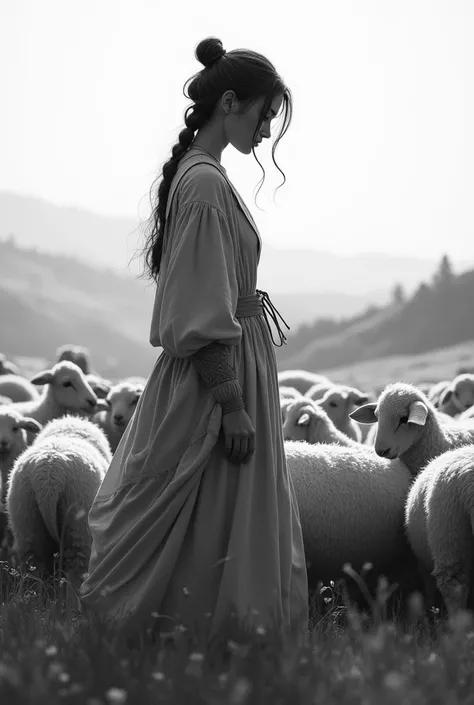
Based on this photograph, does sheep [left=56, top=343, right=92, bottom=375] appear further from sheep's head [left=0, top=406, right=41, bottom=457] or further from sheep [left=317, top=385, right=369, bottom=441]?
sheep's head [left=0, top=406, right=41, bottom=457]

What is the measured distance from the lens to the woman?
299 cm

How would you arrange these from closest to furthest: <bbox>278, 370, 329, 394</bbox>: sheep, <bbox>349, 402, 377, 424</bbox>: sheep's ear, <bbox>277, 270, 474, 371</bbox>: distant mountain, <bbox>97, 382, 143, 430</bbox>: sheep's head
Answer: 1. <bbox>349, 402, 377, 424</bbox>: sheep's ear
2. <bbox>97, 382, 143, 430</bbox>: sheep's head
3. <bbox>278, 370, 329, 394</bbox>: sheep
4. <bbox>277, 270, 474, 371</bbox>: distant mountain

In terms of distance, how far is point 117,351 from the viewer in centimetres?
3484

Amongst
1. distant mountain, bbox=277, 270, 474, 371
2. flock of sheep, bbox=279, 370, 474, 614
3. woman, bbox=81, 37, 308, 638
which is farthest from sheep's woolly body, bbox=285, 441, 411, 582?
distant mountain, bbox=277, 270, 474, 371

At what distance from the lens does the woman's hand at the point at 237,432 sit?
9.89 feet

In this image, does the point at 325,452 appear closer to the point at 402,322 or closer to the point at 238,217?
the point at 238,217

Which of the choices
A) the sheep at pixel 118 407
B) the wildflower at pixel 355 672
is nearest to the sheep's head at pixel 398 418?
the sheep at pixel 118 407

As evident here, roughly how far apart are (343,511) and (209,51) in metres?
2.83

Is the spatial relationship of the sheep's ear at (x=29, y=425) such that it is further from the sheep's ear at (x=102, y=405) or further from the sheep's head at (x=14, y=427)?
the sheep's ear at (x=102, y=405)

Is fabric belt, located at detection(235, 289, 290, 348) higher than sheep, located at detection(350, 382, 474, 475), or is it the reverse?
fabric belt, located at detection(235, 289, 290, 348)

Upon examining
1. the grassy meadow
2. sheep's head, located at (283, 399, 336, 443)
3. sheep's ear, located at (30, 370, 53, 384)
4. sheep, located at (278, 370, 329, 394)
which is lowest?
the grassy meadow

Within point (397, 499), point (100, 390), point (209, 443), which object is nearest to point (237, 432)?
point (209, 443)

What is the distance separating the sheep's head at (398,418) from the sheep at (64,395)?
2.89m

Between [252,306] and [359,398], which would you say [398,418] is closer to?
[359,398]
